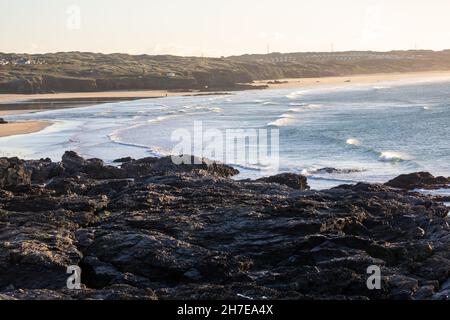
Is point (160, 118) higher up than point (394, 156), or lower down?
higher up

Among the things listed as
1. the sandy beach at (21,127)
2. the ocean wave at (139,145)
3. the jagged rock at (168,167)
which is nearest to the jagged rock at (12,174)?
the jagged rock at (168,167)

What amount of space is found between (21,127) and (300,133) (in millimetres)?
20508

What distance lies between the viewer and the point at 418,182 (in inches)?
858

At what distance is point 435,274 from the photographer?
429 inches

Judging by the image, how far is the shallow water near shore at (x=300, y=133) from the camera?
28375 mm

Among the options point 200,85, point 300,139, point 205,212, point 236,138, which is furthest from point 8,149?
point 200,85

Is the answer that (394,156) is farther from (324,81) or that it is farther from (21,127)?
(324,81)

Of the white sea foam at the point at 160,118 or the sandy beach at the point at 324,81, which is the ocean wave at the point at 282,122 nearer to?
the white sea foam at the point at 160,118

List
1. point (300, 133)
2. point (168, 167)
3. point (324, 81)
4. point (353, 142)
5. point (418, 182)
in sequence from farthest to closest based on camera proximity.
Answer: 1. point (324, 81)
2. point (300, 133)
3. point (353, 142)
4. point (168, 167)
5. point (418, 182)

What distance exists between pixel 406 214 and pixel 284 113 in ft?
149

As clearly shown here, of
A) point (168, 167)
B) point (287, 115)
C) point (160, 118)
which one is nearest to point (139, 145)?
point (168, 167)

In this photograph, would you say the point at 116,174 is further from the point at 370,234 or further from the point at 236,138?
the point at 236,138

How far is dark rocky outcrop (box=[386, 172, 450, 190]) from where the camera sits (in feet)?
70.5

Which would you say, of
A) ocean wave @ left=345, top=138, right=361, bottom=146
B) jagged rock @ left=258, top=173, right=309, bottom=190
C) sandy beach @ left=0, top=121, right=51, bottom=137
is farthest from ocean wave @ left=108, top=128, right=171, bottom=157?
jagged rock @ left=258, top=173, right=309, bottom=190
